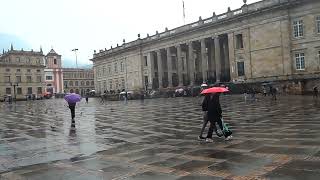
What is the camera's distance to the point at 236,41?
2163 inches

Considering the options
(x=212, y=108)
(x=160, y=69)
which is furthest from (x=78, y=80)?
(x=212, y=108)

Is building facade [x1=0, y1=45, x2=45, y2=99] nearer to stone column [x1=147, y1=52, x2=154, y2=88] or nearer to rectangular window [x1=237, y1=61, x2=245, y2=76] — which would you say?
stone column [x1=147, y1=52, x2=154, y2=88]

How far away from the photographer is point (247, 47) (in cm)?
5303

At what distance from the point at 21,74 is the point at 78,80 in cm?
2816

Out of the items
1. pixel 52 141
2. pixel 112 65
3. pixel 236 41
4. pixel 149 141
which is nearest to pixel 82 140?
pixel 52 141

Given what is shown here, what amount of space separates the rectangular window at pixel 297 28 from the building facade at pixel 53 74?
9506 centimetres

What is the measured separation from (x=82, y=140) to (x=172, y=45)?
5468 cm

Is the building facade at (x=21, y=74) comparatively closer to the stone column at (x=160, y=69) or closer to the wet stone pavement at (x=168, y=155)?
the stone column at (x=160, y=69)

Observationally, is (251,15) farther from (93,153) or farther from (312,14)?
(93,153)

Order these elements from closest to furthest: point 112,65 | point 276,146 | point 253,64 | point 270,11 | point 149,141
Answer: point 276,146 → point 149,141 → point 270,11 → point 253,64 → point 112,65

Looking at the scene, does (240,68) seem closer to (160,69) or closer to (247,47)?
(247,47)

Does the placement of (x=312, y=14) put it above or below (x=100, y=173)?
above

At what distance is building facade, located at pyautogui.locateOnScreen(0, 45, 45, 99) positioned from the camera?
11238cm

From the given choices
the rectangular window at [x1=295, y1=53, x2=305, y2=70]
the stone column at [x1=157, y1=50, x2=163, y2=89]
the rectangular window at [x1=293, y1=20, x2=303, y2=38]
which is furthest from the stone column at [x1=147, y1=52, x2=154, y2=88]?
the rectangular window at [x1=295, y1=53, x2=305, y2=70]
